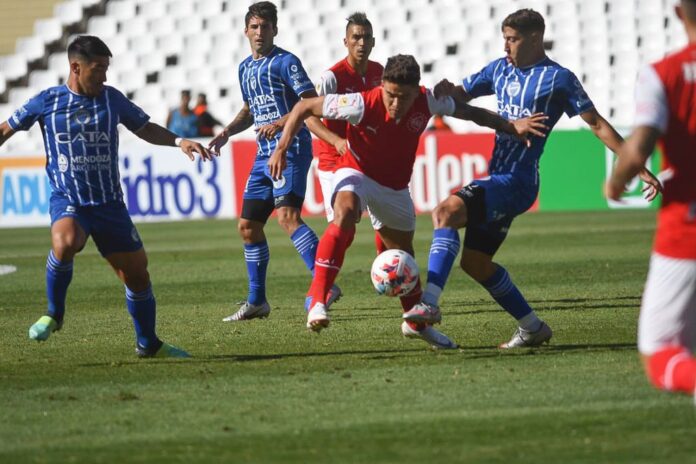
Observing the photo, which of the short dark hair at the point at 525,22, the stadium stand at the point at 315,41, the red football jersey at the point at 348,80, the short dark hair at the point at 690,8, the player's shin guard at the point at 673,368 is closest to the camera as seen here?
the player's shin guard at the point at 673,368

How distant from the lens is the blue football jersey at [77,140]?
25.3 ft

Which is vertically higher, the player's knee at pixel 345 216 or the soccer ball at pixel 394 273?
the player's knee at pixel 345 216

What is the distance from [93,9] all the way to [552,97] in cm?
2383

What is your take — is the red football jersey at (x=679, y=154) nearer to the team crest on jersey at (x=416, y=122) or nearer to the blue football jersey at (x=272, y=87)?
the team crest on jersey at (x=416, y=122)

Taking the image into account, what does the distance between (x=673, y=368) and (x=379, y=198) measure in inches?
139

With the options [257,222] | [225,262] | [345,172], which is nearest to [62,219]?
[345,172]

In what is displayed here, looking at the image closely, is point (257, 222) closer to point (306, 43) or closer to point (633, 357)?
point (633, 357)

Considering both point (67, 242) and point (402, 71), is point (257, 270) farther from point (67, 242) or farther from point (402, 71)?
point (402, 71)

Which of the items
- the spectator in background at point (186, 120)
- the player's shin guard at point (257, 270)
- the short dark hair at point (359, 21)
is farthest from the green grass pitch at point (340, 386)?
the spectator in background at point (186, 120)

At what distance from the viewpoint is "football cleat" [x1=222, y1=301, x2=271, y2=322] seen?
10.0 m

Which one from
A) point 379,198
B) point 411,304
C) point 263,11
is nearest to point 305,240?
point 263,11

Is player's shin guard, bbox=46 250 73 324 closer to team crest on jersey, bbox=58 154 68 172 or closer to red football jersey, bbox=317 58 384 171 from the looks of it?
team crest on jersey, bbox=58 154 68 172

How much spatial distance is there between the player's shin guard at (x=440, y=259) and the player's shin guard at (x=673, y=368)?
2648 mm

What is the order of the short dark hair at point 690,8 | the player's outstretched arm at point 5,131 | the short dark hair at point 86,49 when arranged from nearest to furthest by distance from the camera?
1. the short dark hair at point 690,8
2. the short dark hair at point 86,49
3. the player's outstretched arm at point 5,131
